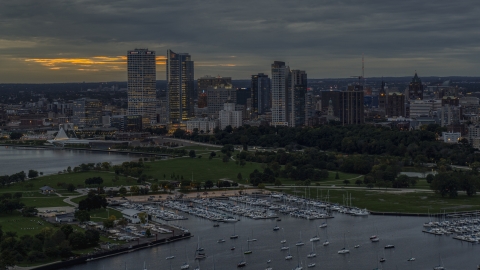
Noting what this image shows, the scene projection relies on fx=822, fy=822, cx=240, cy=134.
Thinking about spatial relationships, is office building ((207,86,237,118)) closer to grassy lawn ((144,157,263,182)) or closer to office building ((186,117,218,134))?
office building ((186,117,218,134))

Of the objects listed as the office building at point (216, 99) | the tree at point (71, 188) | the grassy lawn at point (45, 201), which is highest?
the office building at point (216, 99)

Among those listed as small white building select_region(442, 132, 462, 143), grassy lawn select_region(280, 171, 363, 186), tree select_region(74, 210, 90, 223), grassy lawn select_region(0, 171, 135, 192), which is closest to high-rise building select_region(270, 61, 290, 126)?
small white building select_region(442, 132, 462, 143)

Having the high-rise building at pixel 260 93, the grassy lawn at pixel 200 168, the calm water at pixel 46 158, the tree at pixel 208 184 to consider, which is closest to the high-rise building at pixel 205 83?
the high-rise building at pixel 260 93

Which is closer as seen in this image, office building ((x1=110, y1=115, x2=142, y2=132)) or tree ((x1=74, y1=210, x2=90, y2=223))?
tree ((x1=74, y1=210, x2=90, y2=223))

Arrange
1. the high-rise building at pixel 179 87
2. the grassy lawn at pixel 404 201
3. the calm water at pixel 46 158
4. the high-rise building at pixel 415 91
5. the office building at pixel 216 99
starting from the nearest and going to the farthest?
1. the grassy lawn at pixel 404 201
2. the calm water at pixel 46 158
3. the high-rise building at pixel 179 87
4. the office building at pixel 216 99
5. the high-rise building at pixel 415 91

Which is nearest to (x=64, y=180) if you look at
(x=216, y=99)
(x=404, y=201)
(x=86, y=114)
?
(x=404, y=201)

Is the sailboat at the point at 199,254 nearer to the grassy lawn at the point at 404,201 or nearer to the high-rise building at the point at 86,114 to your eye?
the grassy lawn at the point at 404,201

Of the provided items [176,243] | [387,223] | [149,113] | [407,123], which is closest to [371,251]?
[387,223]
